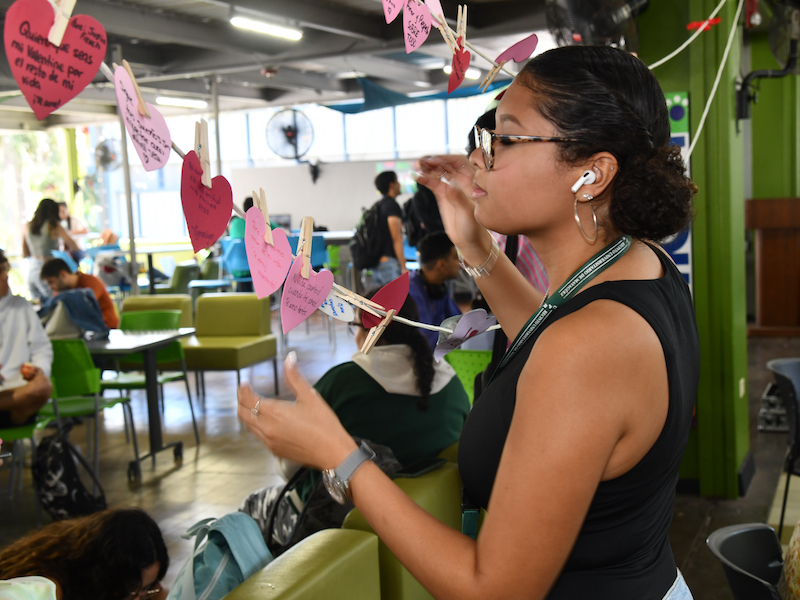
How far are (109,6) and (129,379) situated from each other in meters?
3.71

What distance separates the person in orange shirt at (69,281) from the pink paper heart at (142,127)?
14.8 ft

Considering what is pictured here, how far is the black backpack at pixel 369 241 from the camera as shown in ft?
21.7

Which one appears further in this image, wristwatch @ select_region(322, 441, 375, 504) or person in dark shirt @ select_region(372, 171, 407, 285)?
person in dark shirt @ select_region(372, 171, 407, 285)

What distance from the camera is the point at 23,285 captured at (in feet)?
37.7

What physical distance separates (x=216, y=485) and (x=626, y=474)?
3.56 m

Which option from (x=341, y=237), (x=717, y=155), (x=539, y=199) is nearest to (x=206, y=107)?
(x=341, y=237)

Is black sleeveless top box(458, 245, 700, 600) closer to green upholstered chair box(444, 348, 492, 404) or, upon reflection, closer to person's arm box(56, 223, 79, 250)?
green upholstered chair box(444, 348, 492, 404)

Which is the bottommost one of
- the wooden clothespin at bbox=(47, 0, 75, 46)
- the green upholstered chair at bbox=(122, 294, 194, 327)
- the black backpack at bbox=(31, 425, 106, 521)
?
the black backpack at bbox=(31, 425, 106, 521)

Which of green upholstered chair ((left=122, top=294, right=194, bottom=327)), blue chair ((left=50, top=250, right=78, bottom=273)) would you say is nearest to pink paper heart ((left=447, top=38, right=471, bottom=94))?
green upholstered chair ((left=122, top=294, right=194, bottom=327))

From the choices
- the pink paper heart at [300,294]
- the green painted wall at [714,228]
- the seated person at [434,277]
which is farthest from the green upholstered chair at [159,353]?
the pink paper heart at [300,294]

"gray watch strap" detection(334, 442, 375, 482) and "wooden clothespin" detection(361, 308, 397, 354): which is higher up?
"wooden clothespin" detection(361, 308, 397, 354)

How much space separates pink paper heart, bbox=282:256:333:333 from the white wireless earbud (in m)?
0.43

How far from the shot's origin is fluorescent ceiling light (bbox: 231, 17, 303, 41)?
20.7ft

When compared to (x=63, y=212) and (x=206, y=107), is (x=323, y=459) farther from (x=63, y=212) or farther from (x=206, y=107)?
(x=206, y=107)
